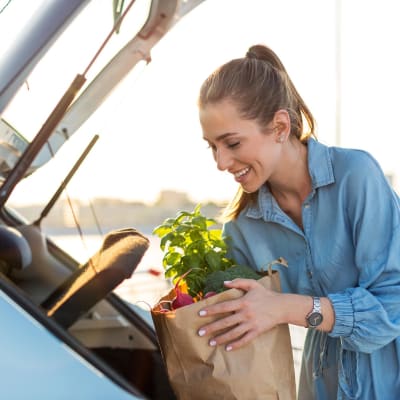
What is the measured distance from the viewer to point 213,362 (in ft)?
4.63

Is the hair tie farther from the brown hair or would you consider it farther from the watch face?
the watch face

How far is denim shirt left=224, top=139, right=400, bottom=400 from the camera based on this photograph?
153 cm

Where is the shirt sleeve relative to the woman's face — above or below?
below

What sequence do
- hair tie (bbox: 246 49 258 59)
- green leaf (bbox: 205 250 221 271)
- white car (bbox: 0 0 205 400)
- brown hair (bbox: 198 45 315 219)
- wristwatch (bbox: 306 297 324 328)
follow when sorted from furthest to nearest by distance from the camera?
hair tie (bbox: 246 49 258 59), brown hair (bbox: 198 45 315 219), green leaf (bbox: 205 250 221 271), wristwatch (bbox: 306 297 324 328), white car (bbox: 0 0 205 400)

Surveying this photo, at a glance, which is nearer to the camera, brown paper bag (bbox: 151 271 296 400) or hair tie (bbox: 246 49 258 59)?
brown paper bag (bbox: 151 271 296 400)

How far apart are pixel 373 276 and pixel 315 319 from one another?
0.17 meters

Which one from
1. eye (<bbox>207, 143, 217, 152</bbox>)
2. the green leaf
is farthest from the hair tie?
the green leaf

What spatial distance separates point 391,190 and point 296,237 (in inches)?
11.4

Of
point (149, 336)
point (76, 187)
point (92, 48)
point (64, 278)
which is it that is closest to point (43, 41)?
point (92, 48)

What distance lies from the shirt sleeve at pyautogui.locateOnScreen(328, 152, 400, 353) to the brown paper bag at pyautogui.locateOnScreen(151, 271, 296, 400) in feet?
0.59

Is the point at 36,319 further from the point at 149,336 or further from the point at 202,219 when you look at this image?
the point at 149,336

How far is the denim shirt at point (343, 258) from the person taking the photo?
5.02 feet

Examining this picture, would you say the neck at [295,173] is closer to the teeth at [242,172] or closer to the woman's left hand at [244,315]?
the teeth at [242,172]

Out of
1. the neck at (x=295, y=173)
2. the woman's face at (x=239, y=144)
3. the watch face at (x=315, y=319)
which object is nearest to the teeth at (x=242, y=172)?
the woman's face at (x=239, y=144)
